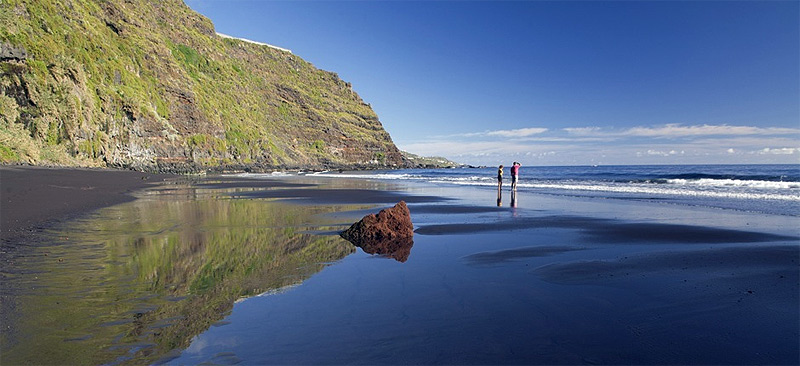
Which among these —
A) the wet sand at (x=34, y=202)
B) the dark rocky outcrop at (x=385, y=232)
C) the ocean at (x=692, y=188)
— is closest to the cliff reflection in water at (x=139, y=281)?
the dark rocky outcrop at (x=385, y=232)

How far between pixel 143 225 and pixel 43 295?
6523 mm

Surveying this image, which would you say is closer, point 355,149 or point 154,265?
point 154,265

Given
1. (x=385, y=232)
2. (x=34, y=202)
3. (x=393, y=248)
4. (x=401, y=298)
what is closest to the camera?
(x=401, y=298)

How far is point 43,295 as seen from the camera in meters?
4.90

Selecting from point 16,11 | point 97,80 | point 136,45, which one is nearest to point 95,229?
point 16,11

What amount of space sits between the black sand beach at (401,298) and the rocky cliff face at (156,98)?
1242 inches

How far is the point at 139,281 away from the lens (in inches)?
224

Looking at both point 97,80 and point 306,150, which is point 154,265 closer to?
point 97,80

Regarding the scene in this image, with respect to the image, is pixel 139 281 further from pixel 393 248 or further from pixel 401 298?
pixel 393 248

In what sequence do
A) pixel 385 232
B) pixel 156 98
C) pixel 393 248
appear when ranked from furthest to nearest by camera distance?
pixel 156 98
pixel 385 232
pixel 393 248

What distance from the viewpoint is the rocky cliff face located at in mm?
33156

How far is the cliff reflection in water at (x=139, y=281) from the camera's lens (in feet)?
12.0

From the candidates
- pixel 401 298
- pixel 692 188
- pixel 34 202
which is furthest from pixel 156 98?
pixel 401 298

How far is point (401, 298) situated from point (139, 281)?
146 inches
